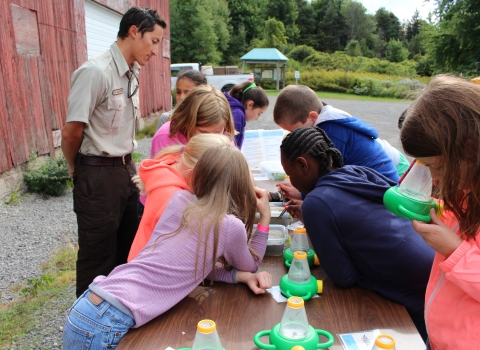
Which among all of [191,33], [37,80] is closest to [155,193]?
[37,80]

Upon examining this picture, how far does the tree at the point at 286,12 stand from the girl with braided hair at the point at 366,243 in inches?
2388

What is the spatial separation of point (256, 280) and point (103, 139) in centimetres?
162

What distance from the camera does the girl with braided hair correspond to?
5.41 ft

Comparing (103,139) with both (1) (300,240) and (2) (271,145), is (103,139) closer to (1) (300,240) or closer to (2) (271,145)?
(1) (300,240)

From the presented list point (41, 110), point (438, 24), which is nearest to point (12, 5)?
point (41, 110)

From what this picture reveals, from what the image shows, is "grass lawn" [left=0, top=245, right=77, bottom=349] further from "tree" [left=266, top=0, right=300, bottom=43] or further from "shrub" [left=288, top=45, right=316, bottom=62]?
"tree" [left=266, top=0, right=300, bottom=43]

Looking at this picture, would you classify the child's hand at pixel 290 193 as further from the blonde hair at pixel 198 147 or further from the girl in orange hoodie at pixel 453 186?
Answer: the girl in orange hoodie at pixel 453 186

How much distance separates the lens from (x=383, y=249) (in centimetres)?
165

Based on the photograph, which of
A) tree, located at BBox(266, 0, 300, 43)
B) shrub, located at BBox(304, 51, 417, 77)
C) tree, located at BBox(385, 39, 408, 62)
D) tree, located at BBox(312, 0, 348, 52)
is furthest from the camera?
tree, located at BBox(312, 0, 348, 52)

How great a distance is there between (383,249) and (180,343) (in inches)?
34.3

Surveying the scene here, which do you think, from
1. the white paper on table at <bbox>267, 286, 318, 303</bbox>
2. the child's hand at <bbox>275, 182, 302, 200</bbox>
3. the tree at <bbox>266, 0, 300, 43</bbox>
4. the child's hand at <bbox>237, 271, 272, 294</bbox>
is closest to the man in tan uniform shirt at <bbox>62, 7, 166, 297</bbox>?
the child's hand at <bbox>275, 182, 302, 200</bbox>

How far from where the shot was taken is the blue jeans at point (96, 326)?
4.79 ft

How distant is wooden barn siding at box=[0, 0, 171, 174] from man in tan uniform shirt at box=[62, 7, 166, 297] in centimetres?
294

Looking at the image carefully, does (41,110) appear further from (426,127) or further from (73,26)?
(426,127)
